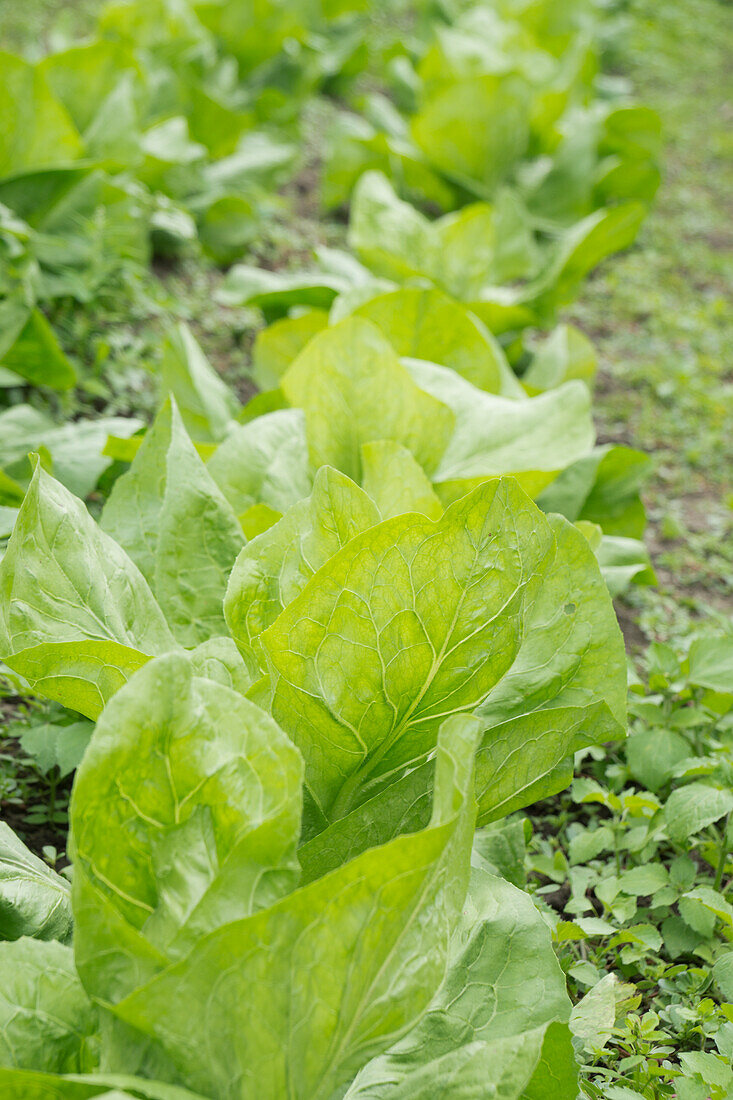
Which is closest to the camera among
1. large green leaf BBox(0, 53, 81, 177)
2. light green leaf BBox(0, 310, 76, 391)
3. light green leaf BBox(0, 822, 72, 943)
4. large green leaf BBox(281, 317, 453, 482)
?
light green leaf BBox(0, 822, 72, 943)

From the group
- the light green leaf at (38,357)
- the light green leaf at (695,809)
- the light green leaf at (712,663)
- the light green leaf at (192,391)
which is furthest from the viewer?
the light green leaf at (38,357)

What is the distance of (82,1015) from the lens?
1135 mm

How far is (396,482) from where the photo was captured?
182 centimetres

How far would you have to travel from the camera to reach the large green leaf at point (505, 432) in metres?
2.16

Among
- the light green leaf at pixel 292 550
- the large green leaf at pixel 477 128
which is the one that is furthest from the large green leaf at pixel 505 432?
the large green leaf at pixel 477 128

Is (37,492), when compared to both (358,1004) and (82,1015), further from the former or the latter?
(358,1004)

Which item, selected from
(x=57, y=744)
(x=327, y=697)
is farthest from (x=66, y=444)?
(x=327, y=697)

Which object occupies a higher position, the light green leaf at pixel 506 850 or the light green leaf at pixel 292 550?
the light green leaf at pixel 292 550

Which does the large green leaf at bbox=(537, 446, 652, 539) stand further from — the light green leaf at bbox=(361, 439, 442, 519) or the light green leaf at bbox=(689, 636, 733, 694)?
the light green leaf at bbox=(361, 439, 442, 519)

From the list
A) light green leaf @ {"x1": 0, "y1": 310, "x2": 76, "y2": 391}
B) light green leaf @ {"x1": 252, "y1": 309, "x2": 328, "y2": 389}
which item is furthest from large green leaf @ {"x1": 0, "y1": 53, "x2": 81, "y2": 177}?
light green leaf @ {"x1": 252, "y1": 309, "x2": 328, "y2": 389}

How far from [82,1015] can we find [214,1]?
15.3 ft

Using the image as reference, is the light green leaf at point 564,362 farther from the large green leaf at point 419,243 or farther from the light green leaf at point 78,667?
the light green leaf at point 78,667

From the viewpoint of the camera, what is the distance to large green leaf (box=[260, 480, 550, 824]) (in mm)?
1331

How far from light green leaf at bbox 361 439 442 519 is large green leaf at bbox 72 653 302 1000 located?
711 millimetres
